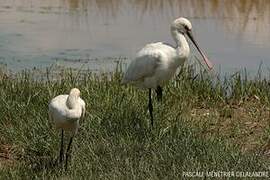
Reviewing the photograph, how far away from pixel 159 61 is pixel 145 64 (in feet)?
0.52

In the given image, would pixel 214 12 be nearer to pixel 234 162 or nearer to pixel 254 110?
pixel 254 110

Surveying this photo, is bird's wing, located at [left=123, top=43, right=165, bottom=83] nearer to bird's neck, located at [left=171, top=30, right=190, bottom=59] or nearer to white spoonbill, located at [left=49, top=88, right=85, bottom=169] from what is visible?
bird's neck, located at [left=171, top=30, right=190, bottom=59]

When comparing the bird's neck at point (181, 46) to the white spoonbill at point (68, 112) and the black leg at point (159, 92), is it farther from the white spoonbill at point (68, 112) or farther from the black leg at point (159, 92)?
the white spoonbill at point (68, 112)

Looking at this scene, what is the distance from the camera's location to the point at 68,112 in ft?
19.7

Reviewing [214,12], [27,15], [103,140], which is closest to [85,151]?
[103,140]

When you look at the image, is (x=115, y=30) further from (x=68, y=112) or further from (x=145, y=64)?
(x=68, y=112)

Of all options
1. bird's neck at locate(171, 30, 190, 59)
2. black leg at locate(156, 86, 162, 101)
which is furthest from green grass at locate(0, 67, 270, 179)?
bird's neck at locate(171, 30, 190, 59)

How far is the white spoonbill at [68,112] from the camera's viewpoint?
237 inches

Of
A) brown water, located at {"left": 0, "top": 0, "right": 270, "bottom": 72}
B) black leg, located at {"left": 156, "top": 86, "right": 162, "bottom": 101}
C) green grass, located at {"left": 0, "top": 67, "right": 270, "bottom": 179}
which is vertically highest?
brown water, located at {"left": 0, "top": 0, "right": 270, "bottom": 72}

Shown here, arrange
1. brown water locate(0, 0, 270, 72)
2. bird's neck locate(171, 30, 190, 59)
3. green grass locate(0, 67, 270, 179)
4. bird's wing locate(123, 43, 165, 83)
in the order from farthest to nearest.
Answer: brown water locate(0, 0, 270, 72), bird's neck locate(171, 30, 190, 59), bird's wing locate(123, 43, 165, 83), green grass locate(0, 67, 270, 179)

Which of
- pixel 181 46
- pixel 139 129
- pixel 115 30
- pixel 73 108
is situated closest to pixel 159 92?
pixel 181 46

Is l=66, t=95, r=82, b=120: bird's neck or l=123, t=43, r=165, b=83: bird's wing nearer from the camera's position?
l=66, t=95, r=82, b=120: bird's neck

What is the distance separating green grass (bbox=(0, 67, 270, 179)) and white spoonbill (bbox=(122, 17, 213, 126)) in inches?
10.4

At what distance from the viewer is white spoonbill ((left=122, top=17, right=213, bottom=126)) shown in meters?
7.07
